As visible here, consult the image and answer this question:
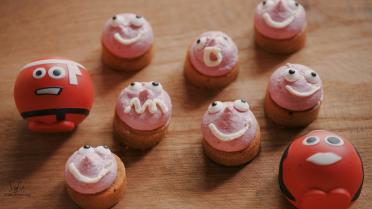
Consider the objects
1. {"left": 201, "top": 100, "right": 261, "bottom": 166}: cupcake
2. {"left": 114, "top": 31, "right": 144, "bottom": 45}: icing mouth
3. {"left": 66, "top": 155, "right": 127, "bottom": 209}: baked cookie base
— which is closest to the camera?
{"left": 66, "top": 155, "right": 127, "bottom": 209}: baked cookie base

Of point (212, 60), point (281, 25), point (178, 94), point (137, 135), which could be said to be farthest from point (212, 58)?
point (137, 135)

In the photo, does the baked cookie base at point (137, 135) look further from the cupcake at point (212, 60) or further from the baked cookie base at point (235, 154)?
the cupcake at point (212, 60)

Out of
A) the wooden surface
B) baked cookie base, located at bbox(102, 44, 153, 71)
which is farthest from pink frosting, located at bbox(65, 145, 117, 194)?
baked cookie base, located at bbox(102, 44, 153, 71)

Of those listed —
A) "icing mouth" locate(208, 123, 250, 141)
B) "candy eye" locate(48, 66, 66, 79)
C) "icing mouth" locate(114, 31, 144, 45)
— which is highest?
"candy eye" locate(48, 66, 66, 79)

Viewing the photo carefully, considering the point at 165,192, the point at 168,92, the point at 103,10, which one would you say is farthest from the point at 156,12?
the point at 165,192

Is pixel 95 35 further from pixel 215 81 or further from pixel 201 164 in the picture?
Answer: pixel 201 164

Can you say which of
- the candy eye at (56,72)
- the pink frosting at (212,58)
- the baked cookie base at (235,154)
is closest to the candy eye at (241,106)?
the baked cookie base at (235,154)

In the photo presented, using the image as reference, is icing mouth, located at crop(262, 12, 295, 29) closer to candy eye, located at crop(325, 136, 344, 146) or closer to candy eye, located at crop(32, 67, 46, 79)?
candy eye, located at crop(325, 136, 344, 146)
